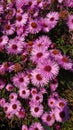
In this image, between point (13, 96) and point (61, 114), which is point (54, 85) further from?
point (13, 96)

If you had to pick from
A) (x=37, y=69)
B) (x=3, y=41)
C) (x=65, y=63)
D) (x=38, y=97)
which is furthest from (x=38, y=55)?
(x=3, y=41)

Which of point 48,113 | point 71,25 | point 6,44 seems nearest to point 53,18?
point 71,25

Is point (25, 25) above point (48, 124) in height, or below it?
above

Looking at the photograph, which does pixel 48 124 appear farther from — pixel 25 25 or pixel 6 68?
pixel 25 25

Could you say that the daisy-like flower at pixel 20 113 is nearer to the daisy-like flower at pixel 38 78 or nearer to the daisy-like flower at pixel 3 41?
the daisy-like flower at pixel 38 78

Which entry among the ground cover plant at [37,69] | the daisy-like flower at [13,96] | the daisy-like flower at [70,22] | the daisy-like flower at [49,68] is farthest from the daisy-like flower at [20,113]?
the daisy-like flower at [70,22]
